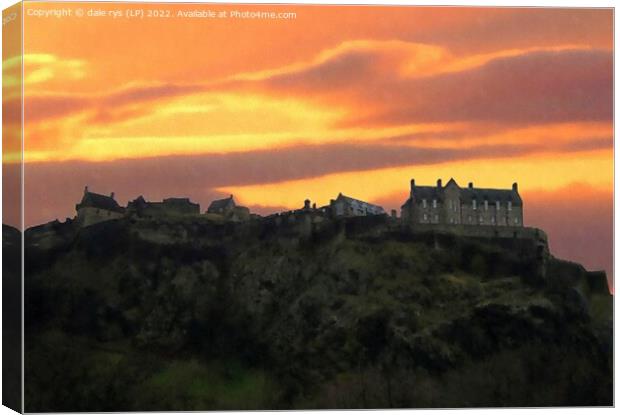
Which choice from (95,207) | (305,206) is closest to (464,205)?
(305,206)

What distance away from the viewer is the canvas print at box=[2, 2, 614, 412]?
29.0 metres

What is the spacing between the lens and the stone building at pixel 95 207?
29.2m

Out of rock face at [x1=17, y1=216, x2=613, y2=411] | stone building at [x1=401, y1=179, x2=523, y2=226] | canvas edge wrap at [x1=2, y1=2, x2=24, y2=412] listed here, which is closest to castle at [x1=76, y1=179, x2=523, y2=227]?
stone building at [x1=401, y1=179, x2=523, y2=226]

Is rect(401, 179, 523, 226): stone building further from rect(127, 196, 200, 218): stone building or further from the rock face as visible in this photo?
rect(127, 196, 200, 218): stone building

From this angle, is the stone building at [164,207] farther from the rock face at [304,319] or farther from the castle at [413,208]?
the rock face at [304,319]

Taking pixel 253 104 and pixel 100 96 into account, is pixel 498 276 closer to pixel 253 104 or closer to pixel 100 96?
pixel 253 104

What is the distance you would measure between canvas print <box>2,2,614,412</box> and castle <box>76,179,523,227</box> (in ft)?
0.15

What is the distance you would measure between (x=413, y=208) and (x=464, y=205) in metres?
1.01

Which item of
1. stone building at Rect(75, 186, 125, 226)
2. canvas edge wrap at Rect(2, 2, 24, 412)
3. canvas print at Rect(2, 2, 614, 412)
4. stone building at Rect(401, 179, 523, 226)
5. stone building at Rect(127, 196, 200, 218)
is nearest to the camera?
canvas edge wrap at Rect(2, 2, 24, 412)

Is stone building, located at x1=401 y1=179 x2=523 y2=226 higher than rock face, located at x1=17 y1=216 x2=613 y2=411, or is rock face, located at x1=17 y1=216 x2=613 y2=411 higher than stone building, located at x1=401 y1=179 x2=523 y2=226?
stone building, located at x1=401 y1=179 x2=523 y2=226

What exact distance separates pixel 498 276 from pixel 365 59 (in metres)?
5.05

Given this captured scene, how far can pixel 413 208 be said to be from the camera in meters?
30.2

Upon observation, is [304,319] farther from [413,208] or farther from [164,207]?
[164,207]

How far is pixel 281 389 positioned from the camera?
2952 centimetres
